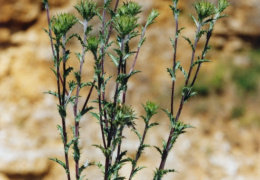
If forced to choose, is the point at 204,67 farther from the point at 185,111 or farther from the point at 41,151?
the point at 41,151

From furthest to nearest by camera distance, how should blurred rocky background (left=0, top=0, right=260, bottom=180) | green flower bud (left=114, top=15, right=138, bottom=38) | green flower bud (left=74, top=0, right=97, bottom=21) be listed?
1. blurred rocky background (left=0, top=0, right=260, bottom=180)
2. green flower bud (left=74, top=0, right=97, bottom=21)
3. green flower bud (left=114, top=15, right=138, bottom=38)

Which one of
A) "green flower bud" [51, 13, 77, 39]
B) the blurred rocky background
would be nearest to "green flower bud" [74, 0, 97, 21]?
"green flower bud" [51, 13, 77, 39]

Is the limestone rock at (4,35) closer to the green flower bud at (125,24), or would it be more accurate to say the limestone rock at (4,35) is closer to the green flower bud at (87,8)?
the green flower bud at (87,8)

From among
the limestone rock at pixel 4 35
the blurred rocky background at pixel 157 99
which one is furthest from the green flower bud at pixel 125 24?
the limestone rock at pixel 4 35

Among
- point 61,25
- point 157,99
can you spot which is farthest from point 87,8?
point 157,99

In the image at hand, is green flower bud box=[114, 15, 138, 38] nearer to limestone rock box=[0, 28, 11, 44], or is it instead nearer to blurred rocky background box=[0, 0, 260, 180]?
blurred rocky background box=[0, 0, 260, 180]

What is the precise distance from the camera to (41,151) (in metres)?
5.44

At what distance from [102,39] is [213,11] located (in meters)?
0.68

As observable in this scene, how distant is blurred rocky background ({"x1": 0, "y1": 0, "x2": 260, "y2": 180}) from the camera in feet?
17.9

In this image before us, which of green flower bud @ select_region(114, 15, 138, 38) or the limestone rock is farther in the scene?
the limestone rock

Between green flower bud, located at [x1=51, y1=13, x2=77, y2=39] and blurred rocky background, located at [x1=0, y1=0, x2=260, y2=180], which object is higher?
blurred rocky background, located at [x1=0, y1=0, x2=260, y2=180]

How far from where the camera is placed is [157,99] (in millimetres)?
5785

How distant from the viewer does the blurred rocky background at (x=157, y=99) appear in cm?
546

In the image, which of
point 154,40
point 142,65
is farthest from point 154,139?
point 154,40
